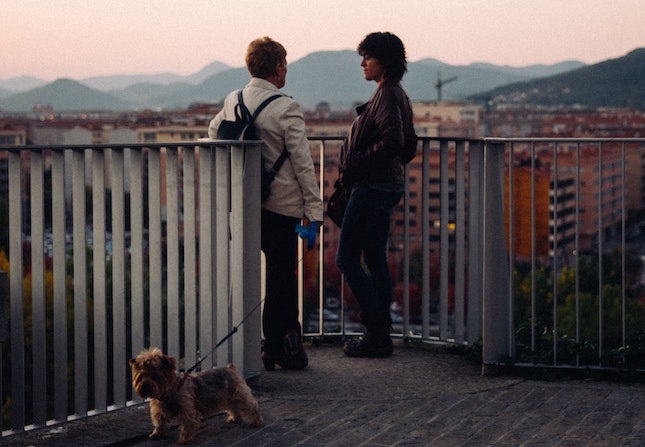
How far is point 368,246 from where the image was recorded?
23.9 ft

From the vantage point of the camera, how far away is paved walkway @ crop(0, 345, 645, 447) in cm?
525

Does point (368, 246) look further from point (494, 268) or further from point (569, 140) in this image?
point (569, 140)

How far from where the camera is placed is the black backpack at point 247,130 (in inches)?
255

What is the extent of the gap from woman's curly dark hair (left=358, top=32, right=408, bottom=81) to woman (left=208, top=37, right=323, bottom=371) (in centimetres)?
56

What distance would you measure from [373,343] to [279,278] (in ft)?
2.78

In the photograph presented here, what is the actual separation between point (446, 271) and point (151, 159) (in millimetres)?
2626

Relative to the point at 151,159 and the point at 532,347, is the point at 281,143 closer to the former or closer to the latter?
the point at 151,159

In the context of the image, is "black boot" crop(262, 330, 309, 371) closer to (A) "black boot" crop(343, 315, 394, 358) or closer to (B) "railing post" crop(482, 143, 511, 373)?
(A) "black boot" crop(343, 315, 394, 358)

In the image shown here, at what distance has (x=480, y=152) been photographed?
731 cm

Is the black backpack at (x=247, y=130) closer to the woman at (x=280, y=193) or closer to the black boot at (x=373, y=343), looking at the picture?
the woman at (x=280, y=193)

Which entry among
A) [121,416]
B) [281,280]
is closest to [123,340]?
[121,416]

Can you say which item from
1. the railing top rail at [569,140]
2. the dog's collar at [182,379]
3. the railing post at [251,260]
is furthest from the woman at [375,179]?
the dog's collar at [182,379]

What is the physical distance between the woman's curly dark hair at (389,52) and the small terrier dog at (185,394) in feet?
7.25

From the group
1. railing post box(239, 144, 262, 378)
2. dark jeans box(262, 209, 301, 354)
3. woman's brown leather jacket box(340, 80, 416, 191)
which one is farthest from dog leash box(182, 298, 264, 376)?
woman's brown leather jacket box(340, 80, 416, 191)
